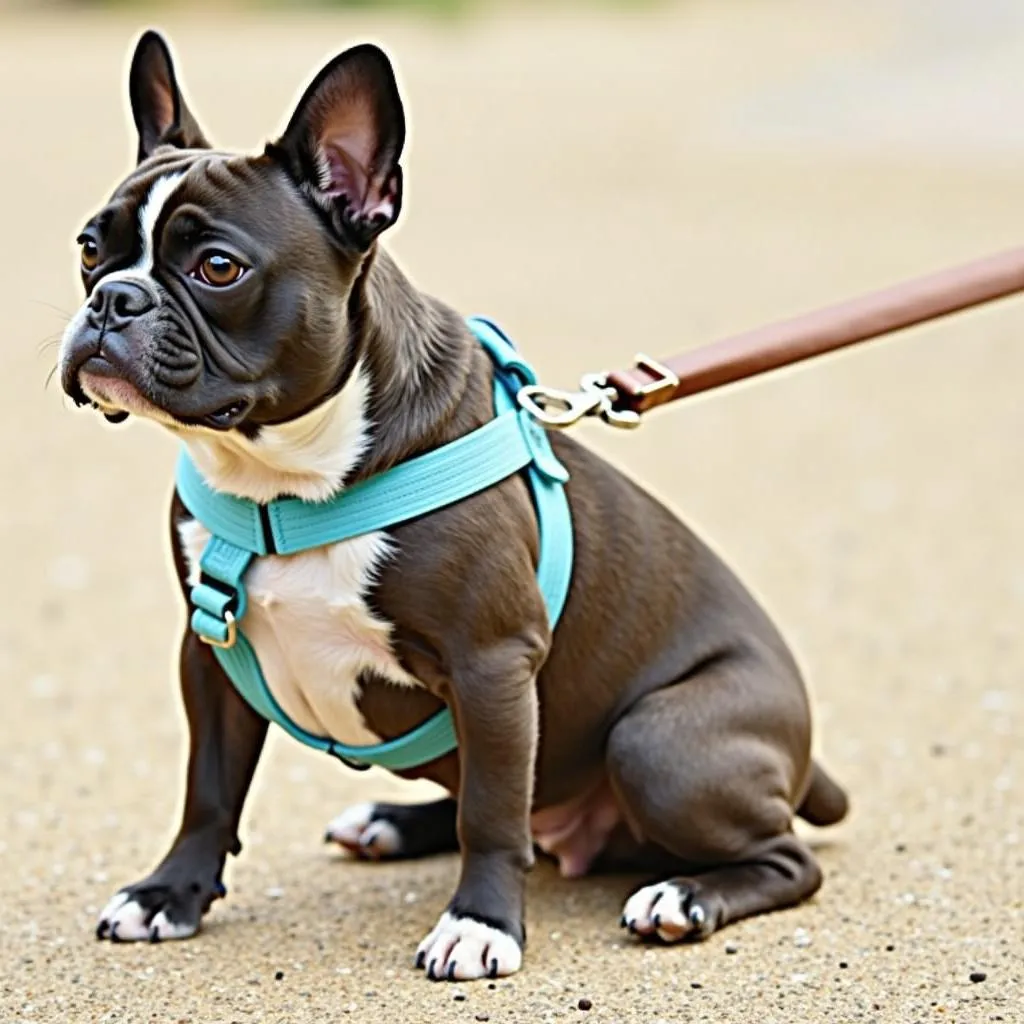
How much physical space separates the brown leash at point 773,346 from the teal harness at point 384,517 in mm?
107

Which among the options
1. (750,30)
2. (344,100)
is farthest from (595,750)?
(750,30)

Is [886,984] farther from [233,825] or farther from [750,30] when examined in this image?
[750,30]

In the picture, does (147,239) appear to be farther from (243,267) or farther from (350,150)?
(350,150)

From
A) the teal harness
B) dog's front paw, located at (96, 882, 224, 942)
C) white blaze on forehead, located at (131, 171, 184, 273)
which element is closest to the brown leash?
the teal harness

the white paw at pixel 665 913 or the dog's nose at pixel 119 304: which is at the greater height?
the dog's nose at pixel 119 304

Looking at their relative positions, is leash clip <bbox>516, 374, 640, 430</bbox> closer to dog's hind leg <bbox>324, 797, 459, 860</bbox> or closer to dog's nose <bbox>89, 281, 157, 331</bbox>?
dog's nose <bbox>89, 281, 157, 331</bbox>

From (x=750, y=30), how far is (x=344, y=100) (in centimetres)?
2740

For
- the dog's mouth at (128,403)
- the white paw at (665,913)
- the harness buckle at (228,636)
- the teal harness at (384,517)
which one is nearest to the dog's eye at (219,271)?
the dog's mouth at (128,403)

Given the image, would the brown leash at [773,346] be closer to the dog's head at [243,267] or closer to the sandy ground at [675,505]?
the dog's head at [243,267]

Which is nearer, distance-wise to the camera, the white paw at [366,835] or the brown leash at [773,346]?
the brown leash at [773,346]

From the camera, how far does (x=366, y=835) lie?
477 cm

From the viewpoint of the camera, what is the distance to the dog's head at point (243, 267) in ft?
11.7

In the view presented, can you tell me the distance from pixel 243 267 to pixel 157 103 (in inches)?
25.2

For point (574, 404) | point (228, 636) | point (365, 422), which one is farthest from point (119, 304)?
point (574, 404)
